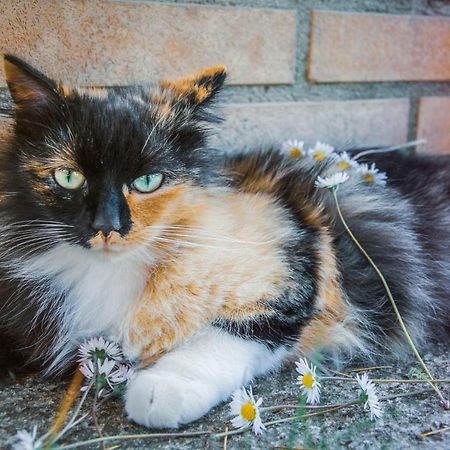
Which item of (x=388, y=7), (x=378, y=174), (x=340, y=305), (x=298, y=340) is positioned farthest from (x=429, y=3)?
(x=298, y=340)

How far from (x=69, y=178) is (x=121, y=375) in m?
0.35

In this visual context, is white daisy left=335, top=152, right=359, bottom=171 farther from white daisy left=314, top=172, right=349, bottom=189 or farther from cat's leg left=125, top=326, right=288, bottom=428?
cat's leg left=125, top=326, right=288, bottom=428

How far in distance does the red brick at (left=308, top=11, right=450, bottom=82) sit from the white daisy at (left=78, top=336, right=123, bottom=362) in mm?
983

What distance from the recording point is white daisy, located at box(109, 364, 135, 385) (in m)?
1.06

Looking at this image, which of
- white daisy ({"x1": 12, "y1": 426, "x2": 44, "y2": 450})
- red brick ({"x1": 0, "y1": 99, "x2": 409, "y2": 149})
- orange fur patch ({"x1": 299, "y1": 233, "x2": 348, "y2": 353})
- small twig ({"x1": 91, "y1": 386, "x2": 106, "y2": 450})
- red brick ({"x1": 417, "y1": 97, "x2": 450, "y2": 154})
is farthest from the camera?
red brick ({"x1": 417, "y1": 97, "x2": 450, "y2": 154})

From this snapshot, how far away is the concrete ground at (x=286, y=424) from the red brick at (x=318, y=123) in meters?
0.74

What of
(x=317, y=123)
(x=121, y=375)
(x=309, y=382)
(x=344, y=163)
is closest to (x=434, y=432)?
(x=309, y=382)

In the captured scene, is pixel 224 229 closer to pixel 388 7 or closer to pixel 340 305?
pixel 340 305

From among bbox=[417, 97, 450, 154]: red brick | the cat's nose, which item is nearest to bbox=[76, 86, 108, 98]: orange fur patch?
the cat's nose

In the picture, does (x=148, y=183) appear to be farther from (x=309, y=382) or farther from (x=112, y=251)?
(x=309, y=382)

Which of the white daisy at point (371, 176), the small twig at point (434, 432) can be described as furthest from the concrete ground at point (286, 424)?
the white daisy at point (371, 176)

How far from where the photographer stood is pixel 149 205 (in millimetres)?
1035

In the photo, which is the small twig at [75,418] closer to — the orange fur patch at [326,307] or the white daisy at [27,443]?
the white daisy at [27,443]

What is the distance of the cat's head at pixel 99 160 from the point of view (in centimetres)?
99
